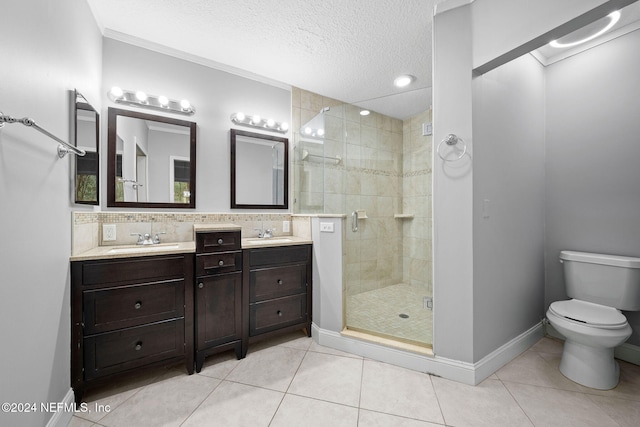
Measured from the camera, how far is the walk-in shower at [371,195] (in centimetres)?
223

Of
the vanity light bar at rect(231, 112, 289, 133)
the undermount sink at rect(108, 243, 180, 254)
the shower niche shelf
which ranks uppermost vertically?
the vanity light bar at rect(231, 112, 289, 133)

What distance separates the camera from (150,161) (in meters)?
2.04

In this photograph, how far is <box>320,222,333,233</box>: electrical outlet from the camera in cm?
207

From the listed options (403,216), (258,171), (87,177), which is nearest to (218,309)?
(87,177)

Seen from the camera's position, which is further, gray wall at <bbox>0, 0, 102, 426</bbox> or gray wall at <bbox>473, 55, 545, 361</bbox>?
gray wall at <bbox>473, 55, 545, 361</bbox>

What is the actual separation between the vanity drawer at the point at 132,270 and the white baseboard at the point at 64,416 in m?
0.60

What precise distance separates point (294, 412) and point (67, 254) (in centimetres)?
158

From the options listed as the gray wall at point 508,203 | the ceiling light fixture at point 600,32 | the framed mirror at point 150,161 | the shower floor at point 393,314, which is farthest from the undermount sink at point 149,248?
the ceiling light fixture at point 600,32

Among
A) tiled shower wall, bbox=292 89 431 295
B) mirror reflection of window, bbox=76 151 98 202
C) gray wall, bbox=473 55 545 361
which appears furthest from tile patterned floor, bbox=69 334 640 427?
mirror reflection of window, bbox=76 151 98 202

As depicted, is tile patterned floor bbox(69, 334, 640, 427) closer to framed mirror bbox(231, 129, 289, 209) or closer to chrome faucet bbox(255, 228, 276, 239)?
chrome faucet bbox(255, 228, 276, 239)

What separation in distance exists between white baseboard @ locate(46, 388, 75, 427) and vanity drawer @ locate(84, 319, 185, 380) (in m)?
0.10

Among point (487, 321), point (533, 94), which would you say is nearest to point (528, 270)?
point (487, 321)

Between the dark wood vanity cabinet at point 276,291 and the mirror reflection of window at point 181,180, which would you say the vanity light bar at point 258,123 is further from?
the dark wood vanity cabinet at point 276,291

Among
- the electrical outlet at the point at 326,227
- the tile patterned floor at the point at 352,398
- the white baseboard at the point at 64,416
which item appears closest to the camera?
the white baseboard at the point at 64,416
